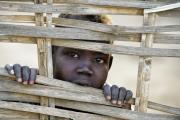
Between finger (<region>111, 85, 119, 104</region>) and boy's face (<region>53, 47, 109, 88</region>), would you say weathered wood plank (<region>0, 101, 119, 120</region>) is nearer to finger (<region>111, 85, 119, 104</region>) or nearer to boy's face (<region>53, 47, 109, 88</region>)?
finger (<region>111, 85, 119, 104</region>)

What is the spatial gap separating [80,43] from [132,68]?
99.6 inches

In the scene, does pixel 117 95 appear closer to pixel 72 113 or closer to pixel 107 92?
pixel 107 92

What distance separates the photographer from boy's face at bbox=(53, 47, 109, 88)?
1.70 metres

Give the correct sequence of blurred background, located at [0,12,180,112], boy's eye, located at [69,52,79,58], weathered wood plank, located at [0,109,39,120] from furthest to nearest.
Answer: blurred background, located at [0,12,180,112]
boy's eye, located at [69,52,79,58]
weathered wood plank, located at [0,109,39,120]

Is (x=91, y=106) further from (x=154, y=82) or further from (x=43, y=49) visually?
(x=154, y=82)

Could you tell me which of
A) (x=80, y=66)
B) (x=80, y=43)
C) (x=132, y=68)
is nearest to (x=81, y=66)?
(x=80, y=66)

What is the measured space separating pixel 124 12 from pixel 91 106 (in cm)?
29

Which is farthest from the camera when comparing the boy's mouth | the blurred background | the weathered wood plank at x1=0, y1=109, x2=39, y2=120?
the blurred background

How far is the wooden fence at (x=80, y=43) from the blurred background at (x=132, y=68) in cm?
205

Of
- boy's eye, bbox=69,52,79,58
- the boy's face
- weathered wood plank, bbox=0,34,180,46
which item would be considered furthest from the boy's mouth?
weathered wood plank, bbox=0,34,180,46

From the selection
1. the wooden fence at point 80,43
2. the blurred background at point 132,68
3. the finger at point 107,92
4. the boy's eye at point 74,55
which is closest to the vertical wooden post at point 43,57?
the wooden fence at point 80,43

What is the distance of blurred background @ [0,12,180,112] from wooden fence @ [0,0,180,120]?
6.73 feet

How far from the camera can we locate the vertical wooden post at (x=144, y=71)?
4.67ft

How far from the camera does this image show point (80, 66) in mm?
1729
